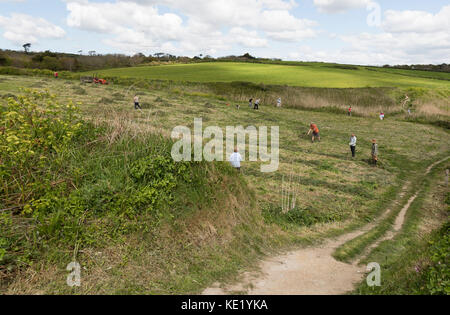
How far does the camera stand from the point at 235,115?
3619 centimetres

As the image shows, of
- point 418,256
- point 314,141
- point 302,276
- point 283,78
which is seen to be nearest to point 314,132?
point 314,141

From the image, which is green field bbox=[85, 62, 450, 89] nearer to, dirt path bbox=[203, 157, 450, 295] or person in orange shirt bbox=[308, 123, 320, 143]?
person in orange shirt bbox=[308, 123, 320, 143]

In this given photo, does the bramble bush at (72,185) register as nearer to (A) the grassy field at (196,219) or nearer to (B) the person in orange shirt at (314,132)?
(A) the grassy field at (196,219)

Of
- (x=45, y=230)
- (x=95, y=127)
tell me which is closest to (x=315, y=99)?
(x=95, y=127)

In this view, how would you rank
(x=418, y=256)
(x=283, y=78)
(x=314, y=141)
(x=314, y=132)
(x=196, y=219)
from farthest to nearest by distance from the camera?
(x=283, y=78) < (x=314, y=141) < (x=314, y=132) < (x=196, y=219) < (x=418, y=256)

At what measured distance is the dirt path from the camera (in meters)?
7.15

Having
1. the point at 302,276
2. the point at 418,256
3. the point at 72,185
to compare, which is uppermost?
the point at 72,185

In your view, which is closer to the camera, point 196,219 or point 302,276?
point 302,276

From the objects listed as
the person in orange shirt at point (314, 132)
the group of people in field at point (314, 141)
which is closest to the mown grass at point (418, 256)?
the group of people in field at point (314, 141)

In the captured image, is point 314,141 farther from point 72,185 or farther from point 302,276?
point 72,185

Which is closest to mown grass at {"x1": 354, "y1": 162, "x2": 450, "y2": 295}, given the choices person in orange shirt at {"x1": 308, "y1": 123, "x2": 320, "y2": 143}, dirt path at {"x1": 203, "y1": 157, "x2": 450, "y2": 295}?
dirt path at {"x1": 203, "y1": 157, "x2": 450, "y2": 295}

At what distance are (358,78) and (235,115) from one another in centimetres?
3745

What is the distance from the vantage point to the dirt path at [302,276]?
281 inches

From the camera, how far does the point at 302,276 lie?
8000mm
